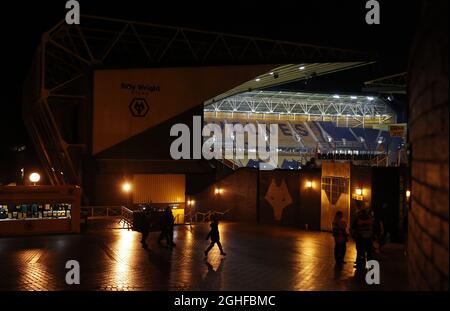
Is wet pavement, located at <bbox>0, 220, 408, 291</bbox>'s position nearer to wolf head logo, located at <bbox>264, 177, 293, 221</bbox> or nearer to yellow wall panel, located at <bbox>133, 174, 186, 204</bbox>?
wolf head logo, located at <bbox>264, 177, 293, 221</bbox>

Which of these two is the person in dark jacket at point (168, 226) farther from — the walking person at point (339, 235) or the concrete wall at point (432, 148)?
the concrete wall at point (432, 148)

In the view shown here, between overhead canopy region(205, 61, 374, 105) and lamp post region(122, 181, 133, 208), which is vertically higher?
overhead canopy region(205, 61, 374, 105)

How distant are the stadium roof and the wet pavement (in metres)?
20.9

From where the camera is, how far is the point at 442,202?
4.93 meters

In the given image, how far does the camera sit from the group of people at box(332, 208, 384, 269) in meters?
A: 13.4

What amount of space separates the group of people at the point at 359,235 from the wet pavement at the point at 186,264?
0.43m

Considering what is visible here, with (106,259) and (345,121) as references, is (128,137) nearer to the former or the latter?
(106,259)

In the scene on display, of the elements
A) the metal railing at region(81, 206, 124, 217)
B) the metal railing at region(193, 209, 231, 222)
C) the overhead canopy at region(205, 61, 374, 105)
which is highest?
the overhead canopy at region(205, 61, 374, 105)

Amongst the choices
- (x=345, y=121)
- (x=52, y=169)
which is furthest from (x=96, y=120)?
(x=345, y=121)

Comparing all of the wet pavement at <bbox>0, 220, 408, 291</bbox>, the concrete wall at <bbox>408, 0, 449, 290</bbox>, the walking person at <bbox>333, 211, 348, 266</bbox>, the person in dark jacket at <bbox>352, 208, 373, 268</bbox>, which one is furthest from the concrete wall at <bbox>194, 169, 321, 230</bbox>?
the concrete wall at <bbox>408, 0, 449, 290</bbox>

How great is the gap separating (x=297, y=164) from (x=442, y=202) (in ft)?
90.5

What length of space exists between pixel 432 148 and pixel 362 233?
336 inches

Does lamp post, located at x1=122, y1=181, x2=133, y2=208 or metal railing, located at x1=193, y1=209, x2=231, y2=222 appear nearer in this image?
lamp post, located at x1=122, y1=181, x2=133, y2=208

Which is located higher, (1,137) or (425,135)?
(1,137)
